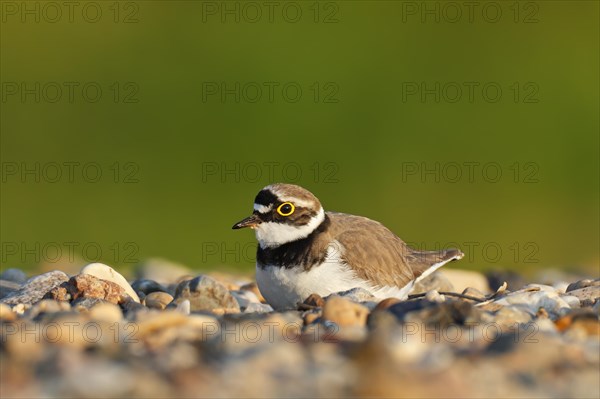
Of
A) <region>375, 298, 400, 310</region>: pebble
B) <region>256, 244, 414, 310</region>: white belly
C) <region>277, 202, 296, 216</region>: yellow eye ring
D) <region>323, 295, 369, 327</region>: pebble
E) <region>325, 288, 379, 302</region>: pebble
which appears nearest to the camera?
<region>323, 295, 369, 327</region>: pebble

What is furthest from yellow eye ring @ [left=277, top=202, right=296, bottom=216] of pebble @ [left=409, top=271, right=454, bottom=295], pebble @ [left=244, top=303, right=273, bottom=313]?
pebble @ [left=409, top=271, right=454, bottom=295]

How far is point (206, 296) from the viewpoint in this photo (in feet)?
24.7

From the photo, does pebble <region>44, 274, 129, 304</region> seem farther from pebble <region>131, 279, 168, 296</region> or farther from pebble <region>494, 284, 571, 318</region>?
pebble <region>494, 284, 571, 318</region>

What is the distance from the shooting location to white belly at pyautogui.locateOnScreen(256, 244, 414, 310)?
7.59 meters

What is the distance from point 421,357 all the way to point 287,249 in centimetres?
304

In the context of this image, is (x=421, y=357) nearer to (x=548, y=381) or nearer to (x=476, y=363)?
(x=476, y=363)

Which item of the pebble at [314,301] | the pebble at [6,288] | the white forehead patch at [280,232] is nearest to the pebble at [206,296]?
the white forehead patch at [280,232]

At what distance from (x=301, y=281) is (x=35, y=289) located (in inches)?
72.2

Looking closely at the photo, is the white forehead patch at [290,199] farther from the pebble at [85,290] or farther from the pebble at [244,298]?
the pebble at [85,290]

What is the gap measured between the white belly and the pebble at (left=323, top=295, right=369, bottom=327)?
1521mm

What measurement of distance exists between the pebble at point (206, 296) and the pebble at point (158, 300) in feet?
0.29

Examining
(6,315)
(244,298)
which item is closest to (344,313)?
(6,315)

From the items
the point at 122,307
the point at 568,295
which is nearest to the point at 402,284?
the point at 568,295

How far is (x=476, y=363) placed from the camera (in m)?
4.77
